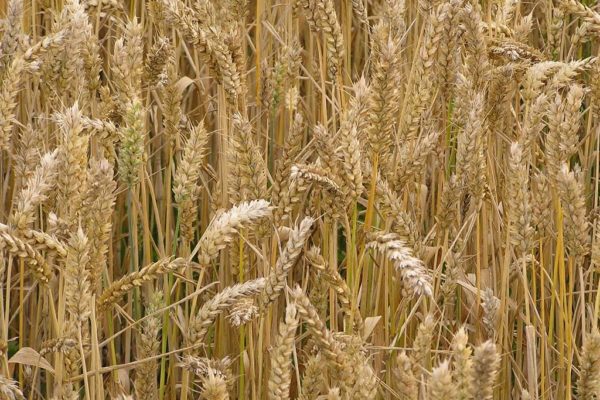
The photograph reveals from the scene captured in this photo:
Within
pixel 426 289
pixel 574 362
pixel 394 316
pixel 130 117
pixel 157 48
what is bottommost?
pixel 574 362

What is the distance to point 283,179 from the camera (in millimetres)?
1828

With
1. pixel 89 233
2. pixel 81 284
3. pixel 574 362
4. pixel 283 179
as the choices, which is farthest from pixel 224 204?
pixel 574 362

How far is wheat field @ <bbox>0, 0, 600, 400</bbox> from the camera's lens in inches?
61.7

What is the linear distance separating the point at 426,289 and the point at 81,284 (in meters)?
0.53

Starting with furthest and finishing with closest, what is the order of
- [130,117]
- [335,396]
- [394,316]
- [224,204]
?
[224,204], [394,316], [130,117], [335,396]

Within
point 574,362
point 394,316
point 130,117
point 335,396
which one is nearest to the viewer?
point 335,396

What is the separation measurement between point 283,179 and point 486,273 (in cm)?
63

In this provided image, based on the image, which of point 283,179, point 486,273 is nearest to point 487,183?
point 486,273

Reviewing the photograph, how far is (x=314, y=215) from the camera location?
2195mm

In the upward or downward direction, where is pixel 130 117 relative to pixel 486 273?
upward

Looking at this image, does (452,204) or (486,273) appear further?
(486,273)

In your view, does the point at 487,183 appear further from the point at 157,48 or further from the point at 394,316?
the point at 157,48

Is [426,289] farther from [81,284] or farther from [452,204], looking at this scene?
[81,284]

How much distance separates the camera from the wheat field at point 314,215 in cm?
157
